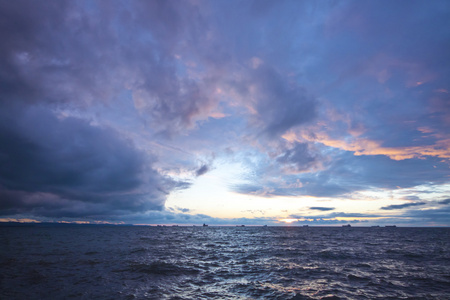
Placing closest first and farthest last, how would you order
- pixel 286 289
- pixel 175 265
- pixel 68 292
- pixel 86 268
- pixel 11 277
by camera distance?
pixel 68 292 < pixel 286 289 < pixel 11 277 < pixel 86 268 < pixel 175 265

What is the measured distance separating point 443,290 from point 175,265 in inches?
1024

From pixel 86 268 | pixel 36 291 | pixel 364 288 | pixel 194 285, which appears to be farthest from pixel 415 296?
pixel 86 268

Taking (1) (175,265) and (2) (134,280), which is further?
(1) (175,265)

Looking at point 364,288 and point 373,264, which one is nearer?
point 364,288

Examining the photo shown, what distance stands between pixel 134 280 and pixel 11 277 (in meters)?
11.1

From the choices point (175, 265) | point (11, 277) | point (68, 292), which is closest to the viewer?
point (68, 292)

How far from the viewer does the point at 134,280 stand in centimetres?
1931

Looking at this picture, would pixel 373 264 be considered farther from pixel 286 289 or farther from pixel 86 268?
pixel 86 268

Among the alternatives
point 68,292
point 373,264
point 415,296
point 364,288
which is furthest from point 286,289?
point 373,264

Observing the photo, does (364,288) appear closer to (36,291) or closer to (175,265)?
(175,265)

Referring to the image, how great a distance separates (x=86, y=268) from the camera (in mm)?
23484

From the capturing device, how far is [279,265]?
87.6 ft

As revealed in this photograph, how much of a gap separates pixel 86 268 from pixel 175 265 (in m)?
9.69

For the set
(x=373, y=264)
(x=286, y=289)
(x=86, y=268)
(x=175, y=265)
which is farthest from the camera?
(x=373, y=264)
